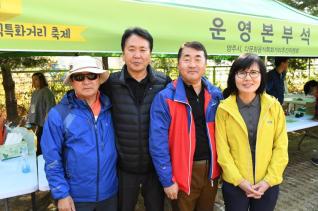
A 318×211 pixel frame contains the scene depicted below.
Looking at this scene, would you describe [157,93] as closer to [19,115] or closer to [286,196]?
[286,196]

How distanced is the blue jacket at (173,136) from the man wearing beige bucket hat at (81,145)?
1.00 ft

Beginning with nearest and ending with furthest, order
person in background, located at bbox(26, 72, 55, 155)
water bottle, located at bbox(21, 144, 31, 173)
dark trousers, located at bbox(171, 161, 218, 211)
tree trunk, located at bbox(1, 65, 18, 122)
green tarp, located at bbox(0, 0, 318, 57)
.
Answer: green tarp, located at bbox(0, 0, 318, 57), dark trousers, located at bbox(171, 161, 218, 211), water bottle, located at bbox(21, 144, 31, 173), person in background, located at bbox(26, 72, 55, 155), tree trunk, located at bbox(1, 65, 18, 122)

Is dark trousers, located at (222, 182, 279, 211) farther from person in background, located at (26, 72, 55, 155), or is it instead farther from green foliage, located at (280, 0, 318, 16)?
green foliage, located at (280, 0, 318, 16)

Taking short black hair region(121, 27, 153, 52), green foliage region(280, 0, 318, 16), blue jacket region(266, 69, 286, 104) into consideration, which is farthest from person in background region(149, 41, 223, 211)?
green foliage region(280, 0, 318, 16)

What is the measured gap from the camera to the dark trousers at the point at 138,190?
221 centimetres

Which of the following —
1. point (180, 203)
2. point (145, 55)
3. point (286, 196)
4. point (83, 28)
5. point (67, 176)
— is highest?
point (83, 28)

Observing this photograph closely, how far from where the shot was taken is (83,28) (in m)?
2.15

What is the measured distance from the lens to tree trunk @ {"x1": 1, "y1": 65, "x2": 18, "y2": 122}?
8.73 meters

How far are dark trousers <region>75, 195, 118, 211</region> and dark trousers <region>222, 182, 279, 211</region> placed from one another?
0.81 metres

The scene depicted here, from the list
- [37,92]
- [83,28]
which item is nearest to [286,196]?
[83,28]

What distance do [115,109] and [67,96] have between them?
32cm

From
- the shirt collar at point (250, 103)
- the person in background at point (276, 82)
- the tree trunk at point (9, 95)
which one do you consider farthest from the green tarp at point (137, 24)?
the tree trunk at point (9, 95)

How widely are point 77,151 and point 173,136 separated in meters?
0.64

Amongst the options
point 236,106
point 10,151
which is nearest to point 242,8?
point 236,106
